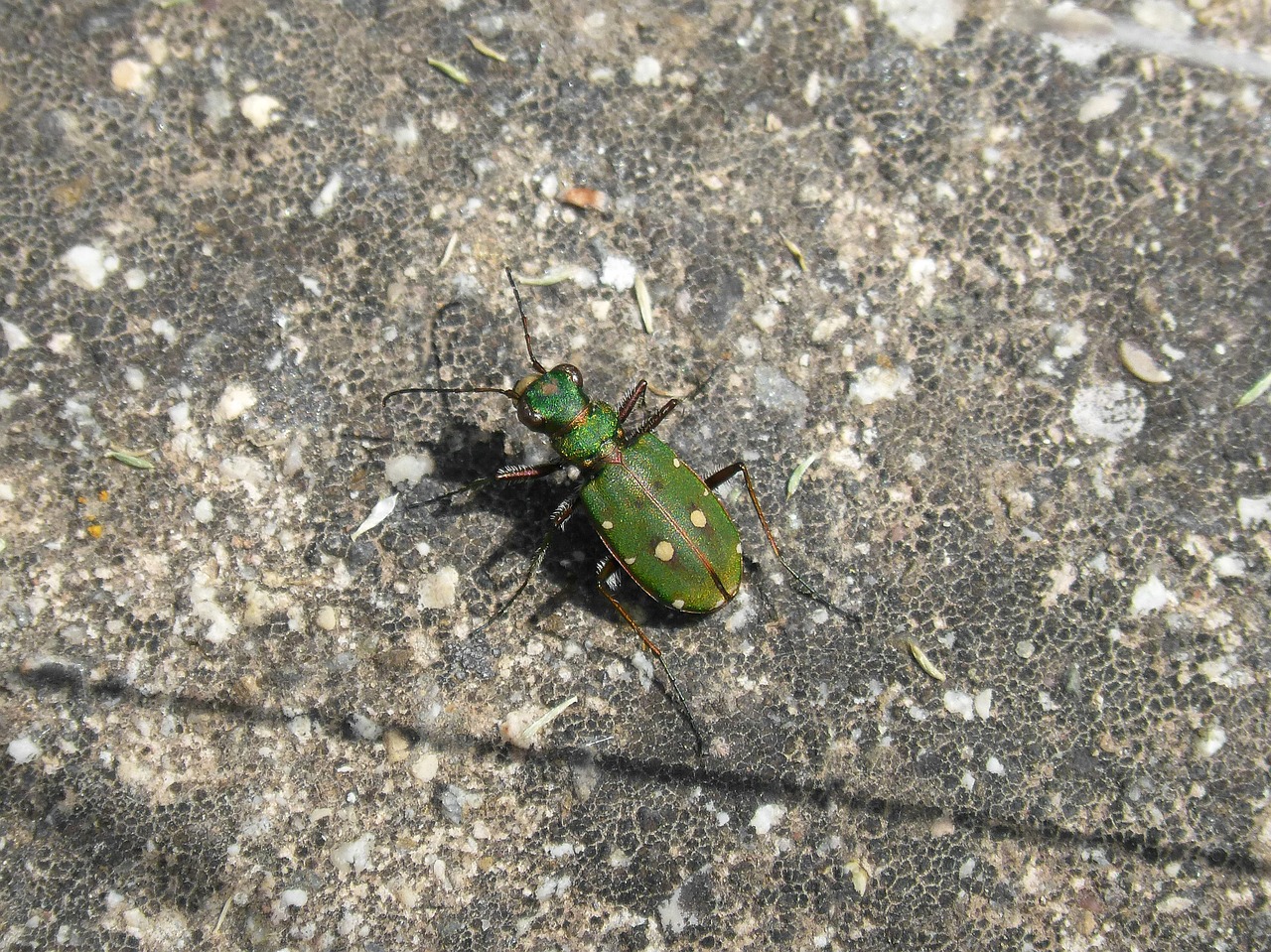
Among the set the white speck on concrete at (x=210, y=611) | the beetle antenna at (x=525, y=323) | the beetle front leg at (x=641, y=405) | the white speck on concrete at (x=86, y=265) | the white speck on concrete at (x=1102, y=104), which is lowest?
the white speck on concrete at (x=210, y=611)

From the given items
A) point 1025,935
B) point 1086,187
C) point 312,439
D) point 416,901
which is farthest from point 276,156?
point 1025,935

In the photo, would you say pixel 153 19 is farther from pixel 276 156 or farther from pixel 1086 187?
pixel 1086 187

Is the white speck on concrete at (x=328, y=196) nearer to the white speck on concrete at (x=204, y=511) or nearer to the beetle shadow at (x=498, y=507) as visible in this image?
the beetle shadow at (x=498, y=507)

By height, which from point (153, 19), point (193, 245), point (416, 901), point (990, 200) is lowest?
point (416, 901)

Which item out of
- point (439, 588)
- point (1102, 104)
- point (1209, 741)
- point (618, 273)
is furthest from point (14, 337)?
point (1209, 741)

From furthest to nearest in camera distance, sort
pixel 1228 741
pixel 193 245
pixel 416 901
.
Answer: pixel 193 245
pixel 1228 741
pixel 416 901

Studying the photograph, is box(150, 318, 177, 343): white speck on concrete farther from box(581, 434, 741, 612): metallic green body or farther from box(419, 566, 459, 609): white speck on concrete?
box(581, 434, 741, 612): metallic green body

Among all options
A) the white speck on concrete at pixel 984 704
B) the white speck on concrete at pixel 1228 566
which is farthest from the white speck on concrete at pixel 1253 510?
the white speck on concrete at pixel 984 704

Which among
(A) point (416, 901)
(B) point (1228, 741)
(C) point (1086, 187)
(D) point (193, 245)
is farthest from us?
(C) point (1086, 187)
